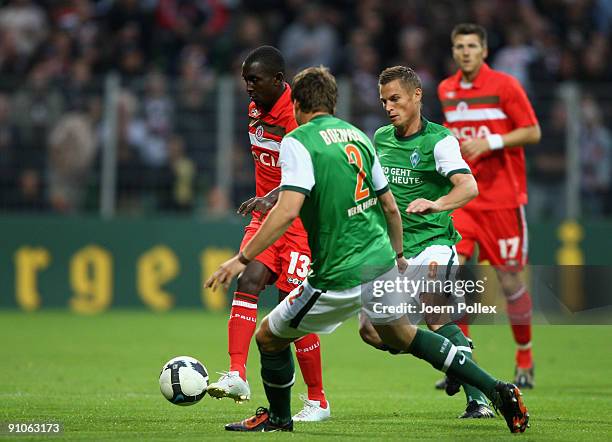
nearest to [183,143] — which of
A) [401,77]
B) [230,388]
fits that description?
[401,77]

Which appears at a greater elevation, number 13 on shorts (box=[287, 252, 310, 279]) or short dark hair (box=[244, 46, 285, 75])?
short dark hair (box=[244, 46, 285, 75])

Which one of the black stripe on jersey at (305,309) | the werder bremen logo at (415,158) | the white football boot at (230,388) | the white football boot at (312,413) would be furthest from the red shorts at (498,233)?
the black stripe on jersey at (305,309)

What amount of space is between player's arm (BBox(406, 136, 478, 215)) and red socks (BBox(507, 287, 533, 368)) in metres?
2.96

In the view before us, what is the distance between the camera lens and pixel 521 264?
1076 cm

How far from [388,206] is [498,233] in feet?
12.7

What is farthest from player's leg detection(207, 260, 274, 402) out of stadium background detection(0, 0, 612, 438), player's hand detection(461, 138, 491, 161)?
stadium background detection(0, 0, 612, 438)

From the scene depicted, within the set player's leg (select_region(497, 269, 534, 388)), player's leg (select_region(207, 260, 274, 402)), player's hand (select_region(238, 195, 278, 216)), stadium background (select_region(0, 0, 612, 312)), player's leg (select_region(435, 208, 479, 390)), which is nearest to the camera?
player's hand (select_region(238, 195, 278, 216))

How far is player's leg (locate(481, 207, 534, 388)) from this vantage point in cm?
1048

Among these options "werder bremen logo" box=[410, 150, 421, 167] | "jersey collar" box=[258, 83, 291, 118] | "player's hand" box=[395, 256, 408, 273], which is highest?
"jersey collar" box=[258, 83, 291, 118]

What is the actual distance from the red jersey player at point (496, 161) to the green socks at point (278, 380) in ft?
11.1

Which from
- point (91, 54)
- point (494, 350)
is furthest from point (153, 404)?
point (91, 54)

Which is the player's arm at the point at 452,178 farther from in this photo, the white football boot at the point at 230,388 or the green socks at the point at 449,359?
the white football boot at the point at 230,388

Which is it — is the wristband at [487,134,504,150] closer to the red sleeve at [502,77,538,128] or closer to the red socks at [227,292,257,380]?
the red sleeve at [502,77,538,128]

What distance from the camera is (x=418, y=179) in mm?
8094
